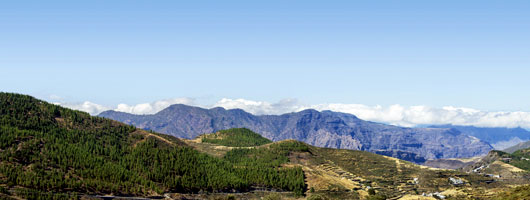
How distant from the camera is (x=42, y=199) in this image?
19438cm

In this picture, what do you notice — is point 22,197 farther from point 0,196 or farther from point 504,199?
point 504,199

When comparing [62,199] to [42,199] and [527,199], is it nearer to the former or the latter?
[42,199]

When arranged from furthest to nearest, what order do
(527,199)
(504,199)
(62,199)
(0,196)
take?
(62,199), (0,196), (504,199), (527,199)

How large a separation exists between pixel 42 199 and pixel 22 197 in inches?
312

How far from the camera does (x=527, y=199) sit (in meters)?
159

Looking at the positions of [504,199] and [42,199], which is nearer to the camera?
[504,199]

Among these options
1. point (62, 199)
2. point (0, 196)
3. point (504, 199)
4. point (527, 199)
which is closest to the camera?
point (527, 199)

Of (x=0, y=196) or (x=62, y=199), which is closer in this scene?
(x=0, y=196)

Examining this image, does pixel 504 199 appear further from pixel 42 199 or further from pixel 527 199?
pixel 42 199

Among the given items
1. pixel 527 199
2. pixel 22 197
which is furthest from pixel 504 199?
pixel 22 197

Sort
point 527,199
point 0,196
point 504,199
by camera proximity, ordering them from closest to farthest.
Answer: point 527,199 < point 504,199 < point 0,196

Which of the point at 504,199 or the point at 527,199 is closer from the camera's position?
the point at 527,199

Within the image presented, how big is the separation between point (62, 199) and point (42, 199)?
8.22m

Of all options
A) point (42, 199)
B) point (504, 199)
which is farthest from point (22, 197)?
point (504, 199)
